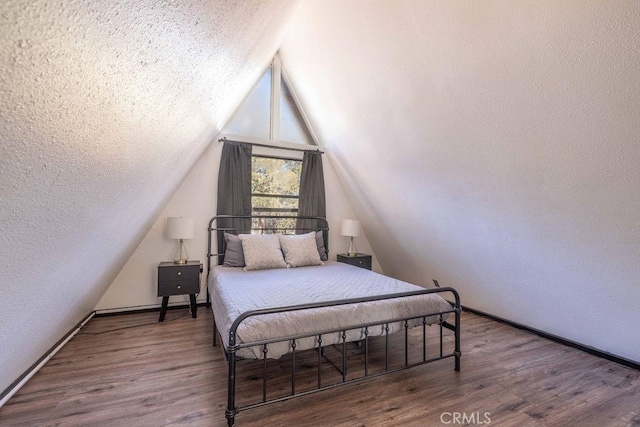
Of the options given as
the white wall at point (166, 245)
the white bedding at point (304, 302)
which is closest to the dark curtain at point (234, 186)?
the white wall at point (166, 245)

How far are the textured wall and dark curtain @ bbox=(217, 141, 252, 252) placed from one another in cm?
124

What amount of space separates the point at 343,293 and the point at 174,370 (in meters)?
1.37

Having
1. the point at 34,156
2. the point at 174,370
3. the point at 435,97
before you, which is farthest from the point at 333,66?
the point at 174,370

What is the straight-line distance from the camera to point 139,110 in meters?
1.08

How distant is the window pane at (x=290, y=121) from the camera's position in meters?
4.32

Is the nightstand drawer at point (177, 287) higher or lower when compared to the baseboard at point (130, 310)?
higher

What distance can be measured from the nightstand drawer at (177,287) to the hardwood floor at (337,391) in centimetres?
55

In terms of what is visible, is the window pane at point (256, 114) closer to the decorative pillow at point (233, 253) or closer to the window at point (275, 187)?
the window at point (275, 187)

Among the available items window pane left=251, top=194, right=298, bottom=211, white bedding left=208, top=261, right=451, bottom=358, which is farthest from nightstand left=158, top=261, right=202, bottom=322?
window pane left=251, top=194, right=298, bottom=211

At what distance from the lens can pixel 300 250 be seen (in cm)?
360

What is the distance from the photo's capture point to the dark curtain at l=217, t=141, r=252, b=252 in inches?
152

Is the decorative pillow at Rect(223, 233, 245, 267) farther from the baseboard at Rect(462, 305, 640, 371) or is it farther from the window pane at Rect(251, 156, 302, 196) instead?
the baseboard at Rect(462, 305, 640, 371)

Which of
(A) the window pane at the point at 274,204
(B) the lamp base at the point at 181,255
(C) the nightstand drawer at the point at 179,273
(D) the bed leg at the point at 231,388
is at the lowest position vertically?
(D) the bed leg at the point at 231,388

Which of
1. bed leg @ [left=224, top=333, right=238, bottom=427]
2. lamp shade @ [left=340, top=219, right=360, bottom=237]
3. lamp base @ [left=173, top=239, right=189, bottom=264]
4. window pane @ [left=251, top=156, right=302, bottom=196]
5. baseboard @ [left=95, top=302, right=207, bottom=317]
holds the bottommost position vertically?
baseboard @ [left=95, top=302, right=207, bottom=317]
